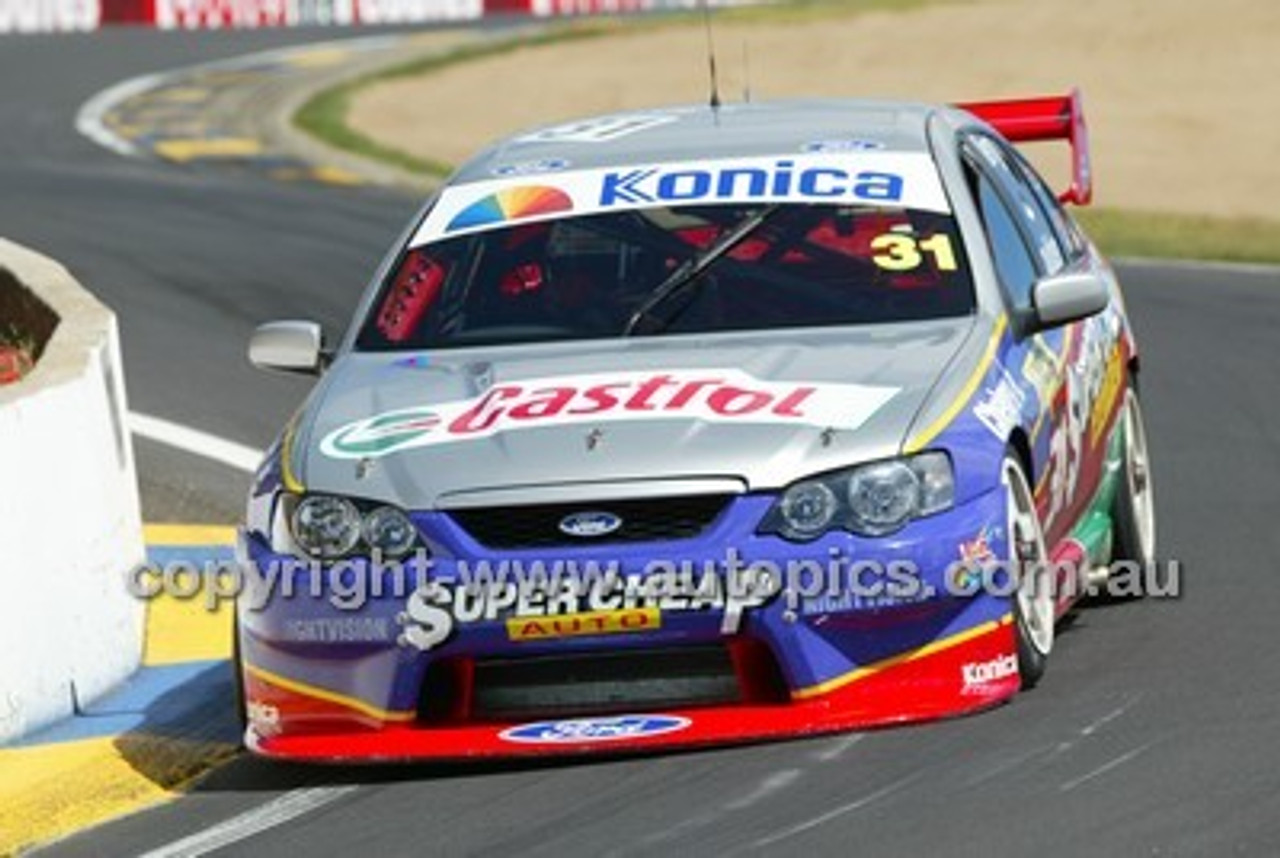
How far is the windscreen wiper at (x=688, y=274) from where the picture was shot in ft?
29.2

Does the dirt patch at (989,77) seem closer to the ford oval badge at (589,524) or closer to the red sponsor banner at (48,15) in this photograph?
the red sponsor banner at (48,15)

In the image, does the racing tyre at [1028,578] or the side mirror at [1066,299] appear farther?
the side mirror at [1066,299]

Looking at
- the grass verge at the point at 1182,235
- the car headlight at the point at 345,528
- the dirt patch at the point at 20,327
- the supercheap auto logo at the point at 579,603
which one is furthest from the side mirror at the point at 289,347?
the grass verge at the point at 1182,235

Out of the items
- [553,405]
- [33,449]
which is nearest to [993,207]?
[553,405]

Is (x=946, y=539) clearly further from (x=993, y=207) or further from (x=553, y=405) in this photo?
(x=993, y=207)

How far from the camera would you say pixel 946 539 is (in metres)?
7.80

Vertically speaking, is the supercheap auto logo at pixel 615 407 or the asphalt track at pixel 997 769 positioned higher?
the supercheap auto logo at pixel 615 407

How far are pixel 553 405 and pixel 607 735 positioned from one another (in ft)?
2.72

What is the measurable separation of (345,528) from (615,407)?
2.15ft

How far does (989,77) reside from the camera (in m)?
33.0

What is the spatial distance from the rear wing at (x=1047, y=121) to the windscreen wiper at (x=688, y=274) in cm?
268

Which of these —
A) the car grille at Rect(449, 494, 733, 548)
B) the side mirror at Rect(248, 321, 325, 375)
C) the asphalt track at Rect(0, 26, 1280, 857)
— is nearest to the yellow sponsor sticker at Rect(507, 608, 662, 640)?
the car grille at Rect(449, 494, 733, 548)

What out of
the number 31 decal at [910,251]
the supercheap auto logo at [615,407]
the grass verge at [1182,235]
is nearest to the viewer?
the supercheap auto logo at [615,407]

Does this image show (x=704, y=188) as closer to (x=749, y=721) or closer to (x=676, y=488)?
(x=676, y=488)
